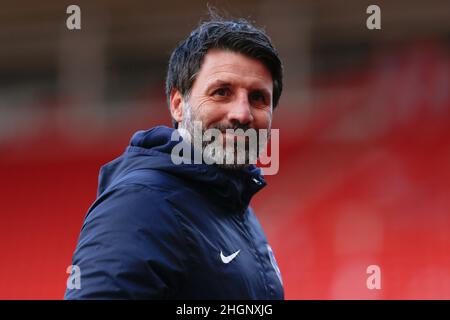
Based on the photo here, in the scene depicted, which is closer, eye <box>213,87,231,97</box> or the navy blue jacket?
the navy blue jacket

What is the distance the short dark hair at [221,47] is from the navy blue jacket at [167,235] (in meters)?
0.13

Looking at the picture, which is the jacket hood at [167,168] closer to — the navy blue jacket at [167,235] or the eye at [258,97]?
the navy blue jacket at [167,235]

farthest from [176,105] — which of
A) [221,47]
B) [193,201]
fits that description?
[193,201]

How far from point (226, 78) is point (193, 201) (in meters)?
0.21

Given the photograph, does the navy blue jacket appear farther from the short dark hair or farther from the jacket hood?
the short dark hair

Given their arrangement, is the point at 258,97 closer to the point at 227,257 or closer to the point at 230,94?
the point at 230,94

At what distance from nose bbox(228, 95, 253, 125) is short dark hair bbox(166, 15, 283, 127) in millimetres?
92

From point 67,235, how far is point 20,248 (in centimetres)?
29

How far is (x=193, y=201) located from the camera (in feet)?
3.48

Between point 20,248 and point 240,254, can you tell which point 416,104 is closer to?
point 20,248

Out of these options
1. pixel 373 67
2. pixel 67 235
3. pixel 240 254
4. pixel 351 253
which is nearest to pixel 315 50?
pixel 373 67

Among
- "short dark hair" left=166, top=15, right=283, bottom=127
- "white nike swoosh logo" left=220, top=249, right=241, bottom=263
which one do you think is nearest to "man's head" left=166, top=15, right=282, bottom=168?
"short dark hair" left=166, top=15, right=283, bottom=127

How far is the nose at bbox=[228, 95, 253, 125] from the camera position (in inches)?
44.2
